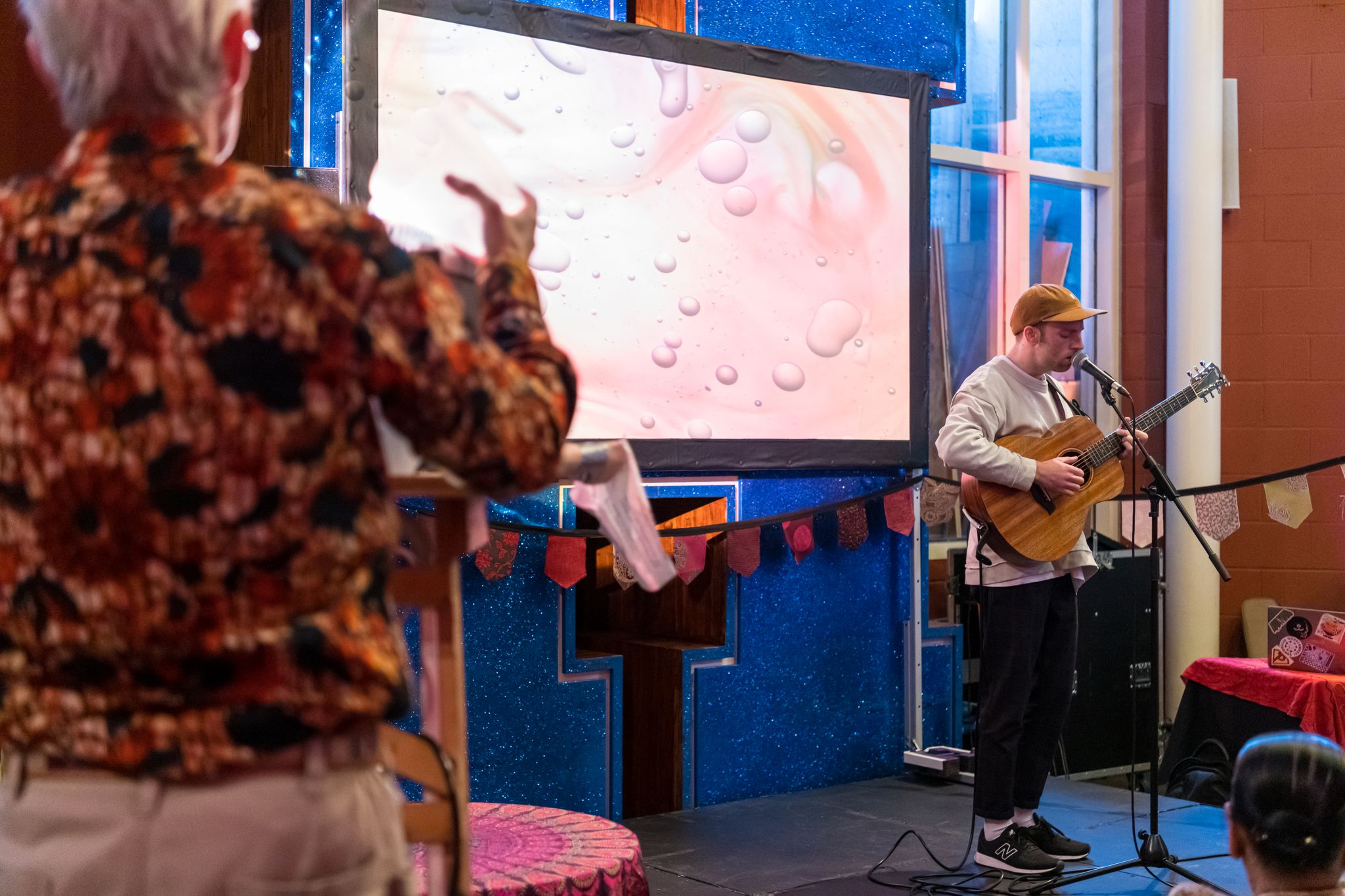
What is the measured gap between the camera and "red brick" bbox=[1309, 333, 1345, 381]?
621cm

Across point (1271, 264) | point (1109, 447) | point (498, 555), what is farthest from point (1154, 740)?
point (1271, 264)

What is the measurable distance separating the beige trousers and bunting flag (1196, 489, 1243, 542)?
13.5ft

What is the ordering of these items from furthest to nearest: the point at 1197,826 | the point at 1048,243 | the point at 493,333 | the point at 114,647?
the point at 1048,243, the point at 1197,826, the point at 493,333, the point at 114,647

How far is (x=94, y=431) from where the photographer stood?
103 centimetres

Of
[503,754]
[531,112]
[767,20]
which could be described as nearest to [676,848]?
[503,754]

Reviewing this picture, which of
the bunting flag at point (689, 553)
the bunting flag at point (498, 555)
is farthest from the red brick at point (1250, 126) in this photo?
the bunting flag at point (498, 555)

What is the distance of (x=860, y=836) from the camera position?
428cm

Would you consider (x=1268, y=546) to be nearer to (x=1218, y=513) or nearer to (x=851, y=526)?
(x=1218, y=513)

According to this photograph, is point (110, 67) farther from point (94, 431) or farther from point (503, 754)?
point (503, 754)

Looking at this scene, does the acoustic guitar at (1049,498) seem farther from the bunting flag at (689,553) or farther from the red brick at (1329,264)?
the red brick at (1329,264)

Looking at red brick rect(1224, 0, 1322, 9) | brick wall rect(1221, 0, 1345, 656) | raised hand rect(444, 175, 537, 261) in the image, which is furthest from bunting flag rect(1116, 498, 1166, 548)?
raised hand rect(444, 175, 537, 261)

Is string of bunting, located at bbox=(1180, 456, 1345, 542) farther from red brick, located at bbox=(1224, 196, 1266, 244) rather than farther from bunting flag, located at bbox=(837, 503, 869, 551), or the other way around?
red brick, located at bbox=(1224, 196, 1266, 244)

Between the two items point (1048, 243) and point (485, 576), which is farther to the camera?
point (1048, 243)

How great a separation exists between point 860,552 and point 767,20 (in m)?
1.89
